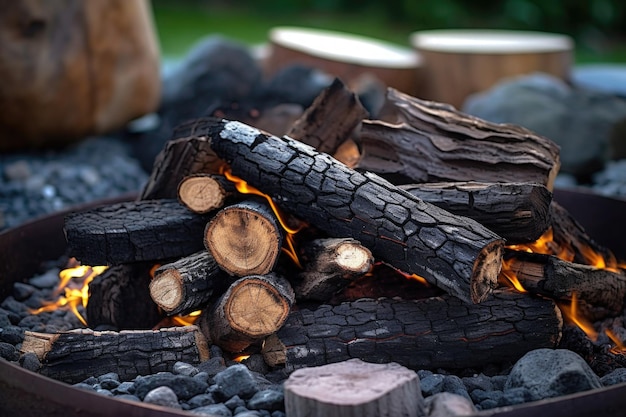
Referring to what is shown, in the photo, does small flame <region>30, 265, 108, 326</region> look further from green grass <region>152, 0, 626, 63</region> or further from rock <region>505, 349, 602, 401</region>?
green grass <region>152, 0, 626, 63</region>

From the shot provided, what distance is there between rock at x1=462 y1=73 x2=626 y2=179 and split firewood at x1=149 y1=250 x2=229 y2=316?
8.67ft

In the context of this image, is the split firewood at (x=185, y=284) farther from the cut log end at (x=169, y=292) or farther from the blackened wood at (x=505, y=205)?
the blackened wood at (x=505, y=205)

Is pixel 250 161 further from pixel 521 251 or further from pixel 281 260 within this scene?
pixel 521 251

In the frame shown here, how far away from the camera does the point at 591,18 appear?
9.98 metres

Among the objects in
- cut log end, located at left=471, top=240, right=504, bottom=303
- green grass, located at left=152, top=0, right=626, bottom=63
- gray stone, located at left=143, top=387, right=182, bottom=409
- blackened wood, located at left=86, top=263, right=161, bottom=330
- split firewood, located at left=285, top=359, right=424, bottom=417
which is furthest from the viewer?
green grass, located at left=152, top=0, right=626, bottom=63

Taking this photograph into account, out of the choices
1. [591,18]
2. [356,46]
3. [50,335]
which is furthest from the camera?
[591,18]

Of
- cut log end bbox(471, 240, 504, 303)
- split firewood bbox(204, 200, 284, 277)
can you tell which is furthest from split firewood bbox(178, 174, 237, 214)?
cut log end bbox(471, 240, 504, 303)

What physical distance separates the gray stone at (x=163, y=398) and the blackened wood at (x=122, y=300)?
57cm

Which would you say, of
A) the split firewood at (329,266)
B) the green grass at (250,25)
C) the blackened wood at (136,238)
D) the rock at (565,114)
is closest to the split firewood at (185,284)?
the blackened wood at (136,238)

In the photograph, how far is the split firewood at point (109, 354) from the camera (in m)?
1.98

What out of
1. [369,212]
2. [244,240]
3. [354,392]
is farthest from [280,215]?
[354,392]

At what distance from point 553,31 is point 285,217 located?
28.9 feet

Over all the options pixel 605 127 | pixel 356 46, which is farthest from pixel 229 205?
pixel 356 46

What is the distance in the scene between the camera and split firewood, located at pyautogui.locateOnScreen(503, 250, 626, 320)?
7.07 feet
